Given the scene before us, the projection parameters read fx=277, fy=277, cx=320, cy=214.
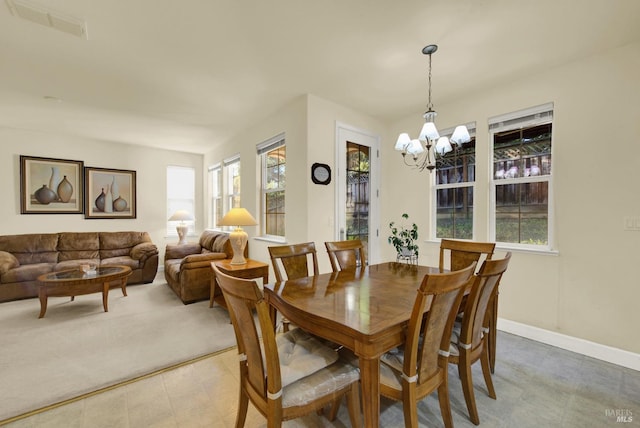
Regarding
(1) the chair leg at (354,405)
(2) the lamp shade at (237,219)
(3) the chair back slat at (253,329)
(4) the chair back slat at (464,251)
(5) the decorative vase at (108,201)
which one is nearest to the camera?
(3) the chair back slat at (253,329)

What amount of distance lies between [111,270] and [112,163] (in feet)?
8.71

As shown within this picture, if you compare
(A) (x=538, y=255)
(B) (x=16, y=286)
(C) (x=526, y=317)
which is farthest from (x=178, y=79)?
(C) (x=526, y=317)

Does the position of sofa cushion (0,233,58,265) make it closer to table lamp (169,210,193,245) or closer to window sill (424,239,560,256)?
Answer: table lamp (169,210,193,245)

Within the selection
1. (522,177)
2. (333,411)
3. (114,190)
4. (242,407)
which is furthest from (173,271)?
(522,177)

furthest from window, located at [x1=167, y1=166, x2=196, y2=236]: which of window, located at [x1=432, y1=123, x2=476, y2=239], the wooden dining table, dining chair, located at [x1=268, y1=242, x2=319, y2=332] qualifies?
window, located at [x1=432, y1=123, x2=476, y2=239]

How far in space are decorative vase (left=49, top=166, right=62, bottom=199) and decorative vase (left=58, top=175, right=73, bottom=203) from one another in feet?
0.17

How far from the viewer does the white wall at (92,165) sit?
14.9 feet

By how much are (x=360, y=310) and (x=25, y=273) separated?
5.01m

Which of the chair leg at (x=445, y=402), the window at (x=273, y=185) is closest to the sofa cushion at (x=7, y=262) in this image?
the window at (x=273, y=185)

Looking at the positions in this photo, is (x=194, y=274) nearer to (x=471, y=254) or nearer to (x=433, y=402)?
(x=433, y=402)

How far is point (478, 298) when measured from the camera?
157cm

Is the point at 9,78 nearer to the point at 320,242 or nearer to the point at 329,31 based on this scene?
the point at 329,31

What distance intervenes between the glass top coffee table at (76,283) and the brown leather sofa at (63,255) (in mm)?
913

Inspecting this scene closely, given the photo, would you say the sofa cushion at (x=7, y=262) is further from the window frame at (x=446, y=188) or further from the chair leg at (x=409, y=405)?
the window frame at (x=446, y=188)
